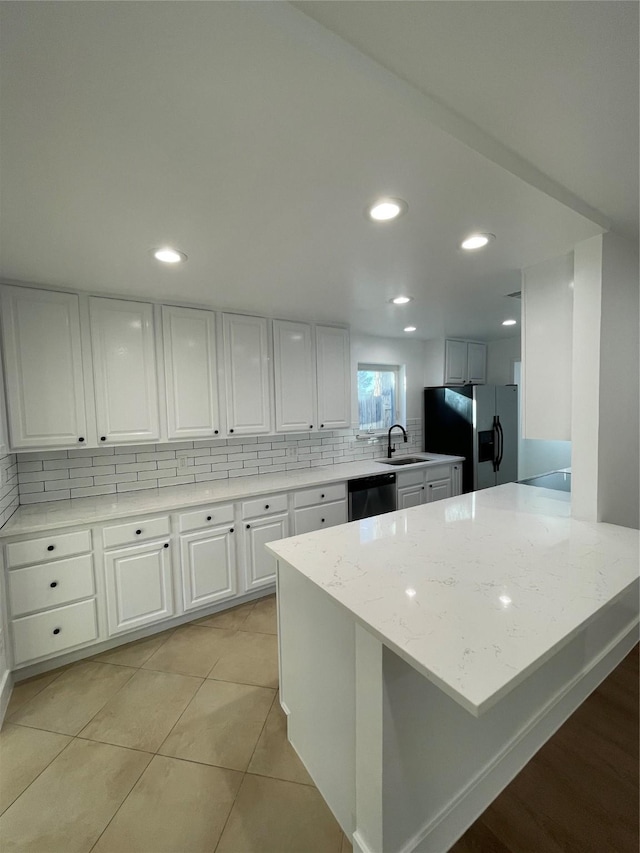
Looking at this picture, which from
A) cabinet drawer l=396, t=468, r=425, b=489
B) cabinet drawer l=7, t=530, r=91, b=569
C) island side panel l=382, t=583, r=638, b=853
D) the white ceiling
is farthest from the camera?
cabinet drawer l=396, t=468, r=425, b=489

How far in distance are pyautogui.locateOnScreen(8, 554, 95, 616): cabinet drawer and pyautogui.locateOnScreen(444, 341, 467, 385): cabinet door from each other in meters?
3.94

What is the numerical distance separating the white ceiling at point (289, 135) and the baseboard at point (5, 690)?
86.0 inches

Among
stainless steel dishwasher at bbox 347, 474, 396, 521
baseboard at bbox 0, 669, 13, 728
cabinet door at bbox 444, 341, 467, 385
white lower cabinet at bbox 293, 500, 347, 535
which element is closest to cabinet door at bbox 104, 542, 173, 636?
baseboard at bbox 0, 669, 13, 728

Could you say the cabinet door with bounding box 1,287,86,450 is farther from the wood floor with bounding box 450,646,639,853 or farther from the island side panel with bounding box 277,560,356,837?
the wood floor with bounding box 450,646,639,853

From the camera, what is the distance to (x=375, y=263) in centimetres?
188

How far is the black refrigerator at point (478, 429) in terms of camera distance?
149 inches

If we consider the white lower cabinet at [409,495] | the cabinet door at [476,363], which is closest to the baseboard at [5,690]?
the white lower cabinet at [409,495]

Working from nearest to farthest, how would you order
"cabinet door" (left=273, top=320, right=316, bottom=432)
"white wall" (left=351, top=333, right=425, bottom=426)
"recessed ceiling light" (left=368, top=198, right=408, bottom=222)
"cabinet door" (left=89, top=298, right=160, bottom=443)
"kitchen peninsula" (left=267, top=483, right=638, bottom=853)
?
"kitchen peninsula" (left=267, top=483, right=638, bottom=853), "recessed ceiling light" (left=368, top=198, right=408, bottom=222), "cabinet door" (left=89, top=298, right=160, bottom=443), "cabinet door" (left=273, top=320, right=316, bottom=432), "white wall" (left=351, top=333, right=425, bottom=426)

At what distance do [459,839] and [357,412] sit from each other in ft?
9.77

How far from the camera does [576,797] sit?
126 cm

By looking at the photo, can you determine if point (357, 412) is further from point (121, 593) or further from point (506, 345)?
point (121, 593)

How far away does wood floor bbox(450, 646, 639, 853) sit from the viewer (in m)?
1.13

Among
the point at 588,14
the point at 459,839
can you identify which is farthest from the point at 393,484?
the point at 588,14

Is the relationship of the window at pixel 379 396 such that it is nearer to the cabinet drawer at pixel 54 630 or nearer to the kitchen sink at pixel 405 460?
the kitchen sink at pixel 405 460
